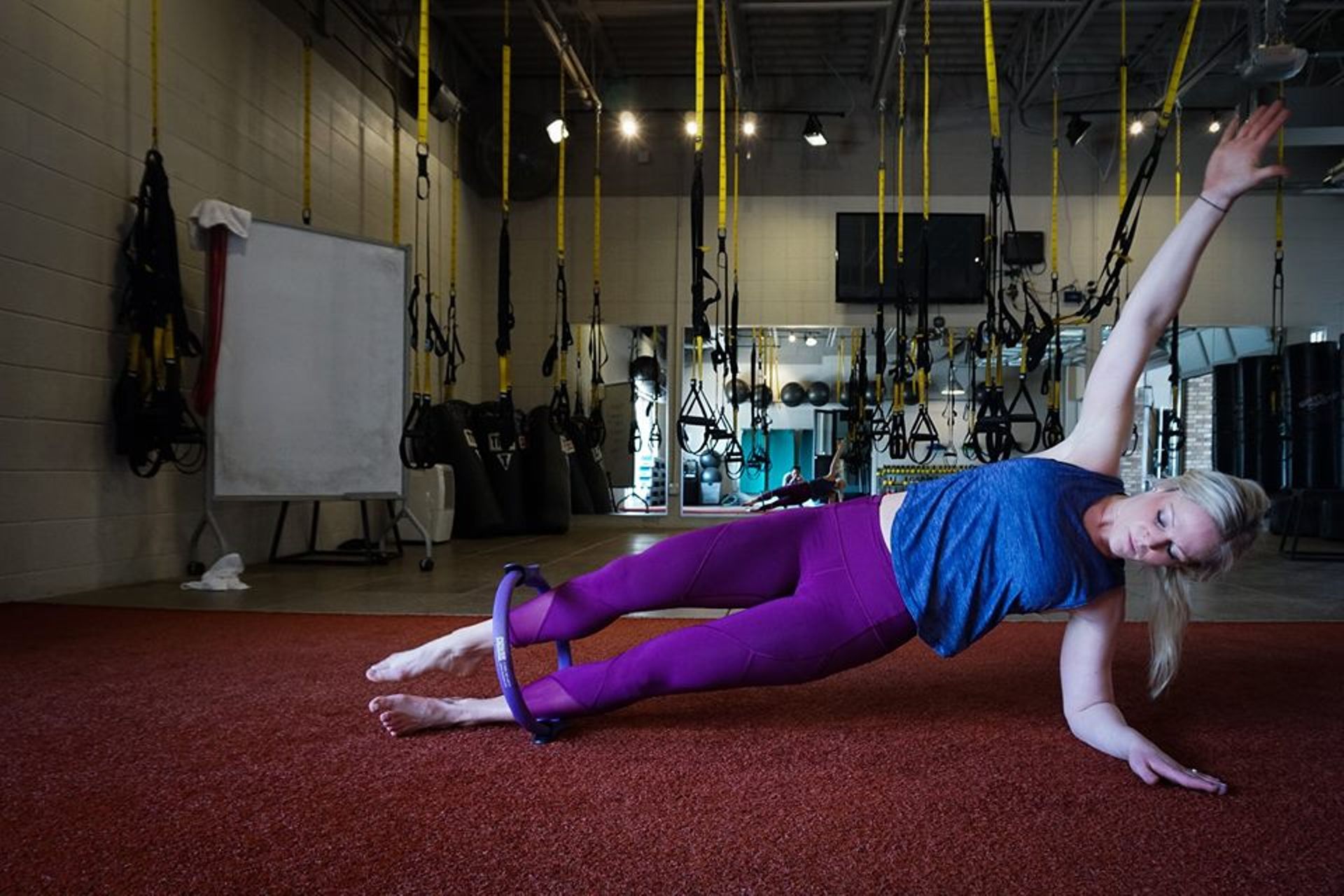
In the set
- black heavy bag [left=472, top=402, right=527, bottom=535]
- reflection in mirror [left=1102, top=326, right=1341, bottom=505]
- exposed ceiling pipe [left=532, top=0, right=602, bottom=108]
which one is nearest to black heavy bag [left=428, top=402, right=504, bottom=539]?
black heavy bag [left=472, top=402, right=527, bottom=535]

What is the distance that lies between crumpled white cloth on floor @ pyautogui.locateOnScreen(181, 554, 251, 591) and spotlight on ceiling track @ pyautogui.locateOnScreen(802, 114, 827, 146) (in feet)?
20.6

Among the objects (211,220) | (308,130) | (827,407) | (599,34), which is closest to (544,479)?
(308,130)

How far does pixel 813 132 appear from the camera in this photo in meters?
8.25

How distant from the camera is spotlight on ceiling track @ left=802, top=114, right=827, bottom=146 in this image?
820 centimetres

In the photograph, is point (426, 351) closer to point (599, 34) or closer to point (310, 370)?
point (310, 370)

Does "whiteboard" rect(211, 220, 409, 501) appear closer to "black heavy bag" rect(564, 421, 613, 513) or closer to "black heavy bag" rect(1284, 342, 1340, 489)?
"black heavy bag" rect(564, 421, 613, 513)

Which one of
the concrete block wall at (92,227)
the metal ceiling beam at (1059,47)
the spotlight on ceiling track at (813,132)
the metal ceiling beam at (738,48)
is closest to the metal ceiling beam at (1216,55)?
the metal ceiling beam at (1059,47)

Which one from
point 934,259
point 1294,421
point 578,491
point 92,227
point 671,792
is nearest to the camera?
point 671,792

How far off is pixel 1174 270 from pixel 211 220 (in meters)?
4.01

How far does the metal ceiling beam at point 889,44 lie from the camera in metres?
6.51

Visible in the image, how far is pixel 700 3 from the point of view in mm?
3527

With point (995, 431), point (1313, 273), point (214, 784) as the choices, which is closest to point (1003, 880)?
point (214, 784)

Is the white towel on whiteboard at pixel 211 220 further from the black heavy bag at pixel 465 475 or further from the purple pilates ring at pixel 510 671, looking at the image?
the purple pilates ring at pixel 510 671

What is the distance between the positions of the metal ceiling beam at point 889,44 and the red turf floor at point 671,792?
5334mm
